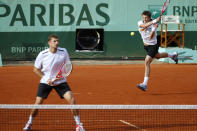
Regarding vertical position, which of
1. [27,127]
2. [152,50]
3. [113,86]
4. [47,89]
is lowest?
[113,86]

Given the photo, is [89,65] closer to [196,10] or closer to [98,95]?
[196,10]

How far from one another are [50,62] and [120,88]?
4511 mm

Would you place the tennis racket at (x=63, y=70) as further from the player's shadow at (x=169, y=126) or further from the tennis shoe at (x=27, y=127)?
the player's shadow at (x=169, y=126)

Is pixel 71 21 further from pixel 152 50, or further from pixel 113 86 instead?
pixel 152 50

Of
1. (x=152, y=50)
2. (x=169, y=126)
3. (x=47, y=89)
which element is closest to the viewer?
(x=47, y=89)

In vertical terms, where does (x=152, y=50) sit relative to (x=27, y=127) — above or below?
above

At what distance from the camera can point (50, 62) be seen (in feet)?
17.5

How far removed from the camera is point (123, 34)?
17.5 meters

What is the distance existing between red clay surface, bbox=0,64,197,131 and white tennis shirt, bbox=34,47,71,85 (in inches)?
37.3

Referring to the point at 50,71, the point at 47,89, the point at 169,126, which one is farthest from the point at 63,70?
the point at 169,126

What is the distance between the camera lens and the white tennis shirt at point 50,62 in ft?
17.5

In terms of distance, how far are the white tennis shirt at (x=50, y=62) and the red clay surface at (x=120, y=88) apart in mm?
948

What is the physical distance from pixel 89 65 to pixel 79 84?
18.0 ft

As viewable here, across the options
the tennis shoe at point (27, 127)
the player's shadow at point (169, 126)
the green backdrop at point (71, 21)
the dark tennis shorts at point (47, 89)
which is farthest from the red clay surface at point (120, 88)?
the green backdrop at point (71, 21)
